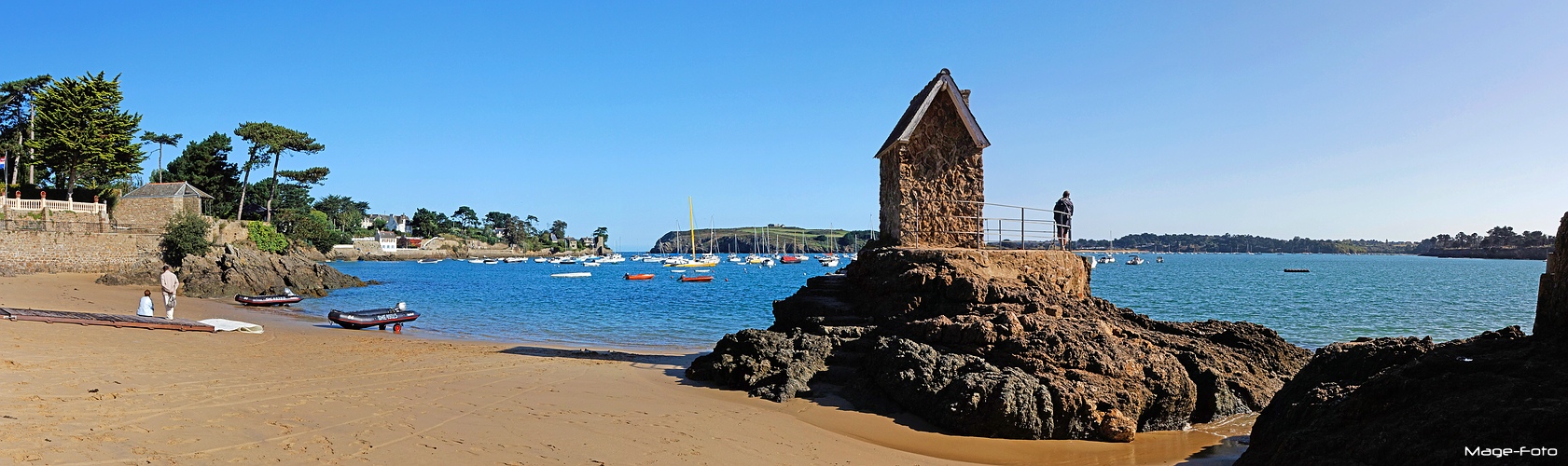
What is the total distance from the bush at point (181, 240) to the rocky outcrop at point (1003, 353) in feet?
127

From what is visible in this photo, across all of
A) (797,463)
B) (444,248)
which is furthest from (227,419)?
(444,248)

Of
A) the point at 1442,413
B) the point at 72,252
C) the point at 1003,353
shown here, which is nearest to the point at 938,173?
the point at 1003,353

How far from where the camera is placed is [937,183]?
40.9 ft

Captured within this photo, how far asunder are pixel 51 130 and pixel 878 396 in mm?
47153

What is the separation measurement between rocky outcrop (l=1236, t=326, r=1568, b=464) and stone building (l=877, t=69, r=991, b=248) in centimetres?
690

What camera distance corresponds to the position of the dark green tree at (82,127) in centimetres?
3709

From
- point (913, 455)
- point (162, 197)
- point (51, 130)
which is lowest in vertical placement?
point (913, 455)

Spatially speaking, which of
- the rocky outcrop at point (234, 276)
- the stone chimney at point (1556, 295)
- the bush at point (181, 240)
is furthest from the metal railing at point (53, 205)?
the stone chimney at point (1556, 295)

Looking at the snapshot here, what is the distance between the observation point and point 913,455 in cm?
738

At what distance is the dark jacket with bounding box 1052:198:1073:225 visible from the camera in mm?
13344

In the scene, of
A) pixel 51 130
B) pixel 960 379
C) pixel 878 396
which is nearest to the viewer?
pixel 960 379

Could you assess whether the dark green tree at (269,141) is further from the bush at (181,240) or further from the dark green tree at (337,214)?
the dark green tree at (337,214)

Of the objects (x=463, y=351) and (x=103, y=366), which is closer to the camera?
(x=103, y=366)

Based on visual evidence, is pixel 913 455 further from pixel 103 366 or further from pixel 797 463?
pixel 103 366
